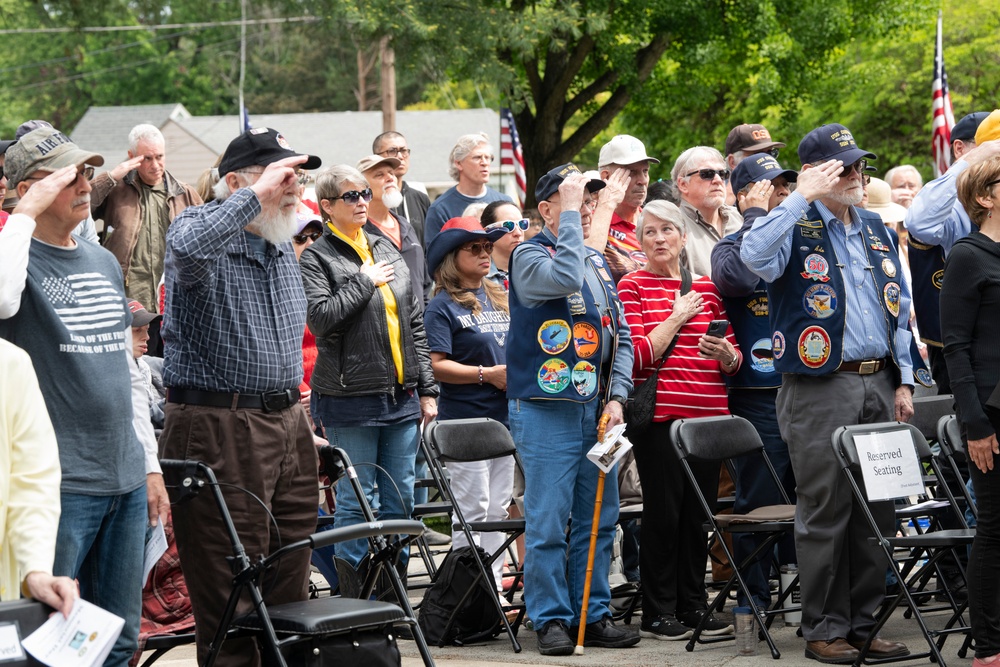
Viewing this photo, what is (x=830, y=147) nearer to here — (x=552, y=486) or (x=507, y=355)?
(x=507, y=355)

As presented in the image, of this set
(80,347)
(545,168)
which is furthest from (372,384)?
(545,168)

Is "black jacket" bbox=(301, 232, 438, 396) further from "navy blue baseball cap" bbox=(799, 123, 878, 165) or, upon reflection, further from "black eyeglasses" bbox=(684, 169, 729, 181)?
"navy blue baseball cap" bbox=(799, 123, 878, 165)

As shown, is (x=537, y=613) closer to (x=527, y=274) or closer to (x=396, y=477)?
(x=396, y=477)

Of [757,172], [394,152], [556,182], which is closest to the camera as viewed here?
[556,182]

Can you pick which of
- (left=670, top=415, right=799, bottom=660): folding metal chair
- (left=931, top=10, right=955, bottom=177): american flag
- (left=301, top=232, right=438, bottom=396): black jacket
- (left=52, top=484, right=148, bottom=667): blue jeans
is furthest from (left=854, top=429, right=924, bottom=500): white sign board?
(left=931, top=10, right=955, bottom=177): american flag

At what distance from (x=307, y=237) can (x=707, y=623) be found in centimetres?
271

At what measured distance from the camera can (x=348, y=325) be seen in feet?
22.9

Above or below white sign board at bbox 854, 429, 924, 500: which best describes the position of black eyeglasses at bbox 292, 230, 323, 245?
above

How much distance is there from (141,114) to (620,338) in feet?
148

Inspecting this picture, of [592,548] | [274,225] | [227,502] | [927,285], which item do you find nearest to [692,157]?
[927,285]

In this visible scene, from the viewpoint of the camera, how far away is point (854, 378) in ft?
20.2

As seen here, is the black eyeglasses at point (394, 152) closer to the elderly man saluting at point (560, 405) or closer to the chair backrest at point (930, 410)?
the elderly man saluting at point (560, 405)

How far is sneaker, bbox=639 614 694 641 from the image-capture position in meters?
6.70

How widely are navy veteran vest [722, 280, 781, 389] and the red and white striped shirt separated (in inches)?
2.8
